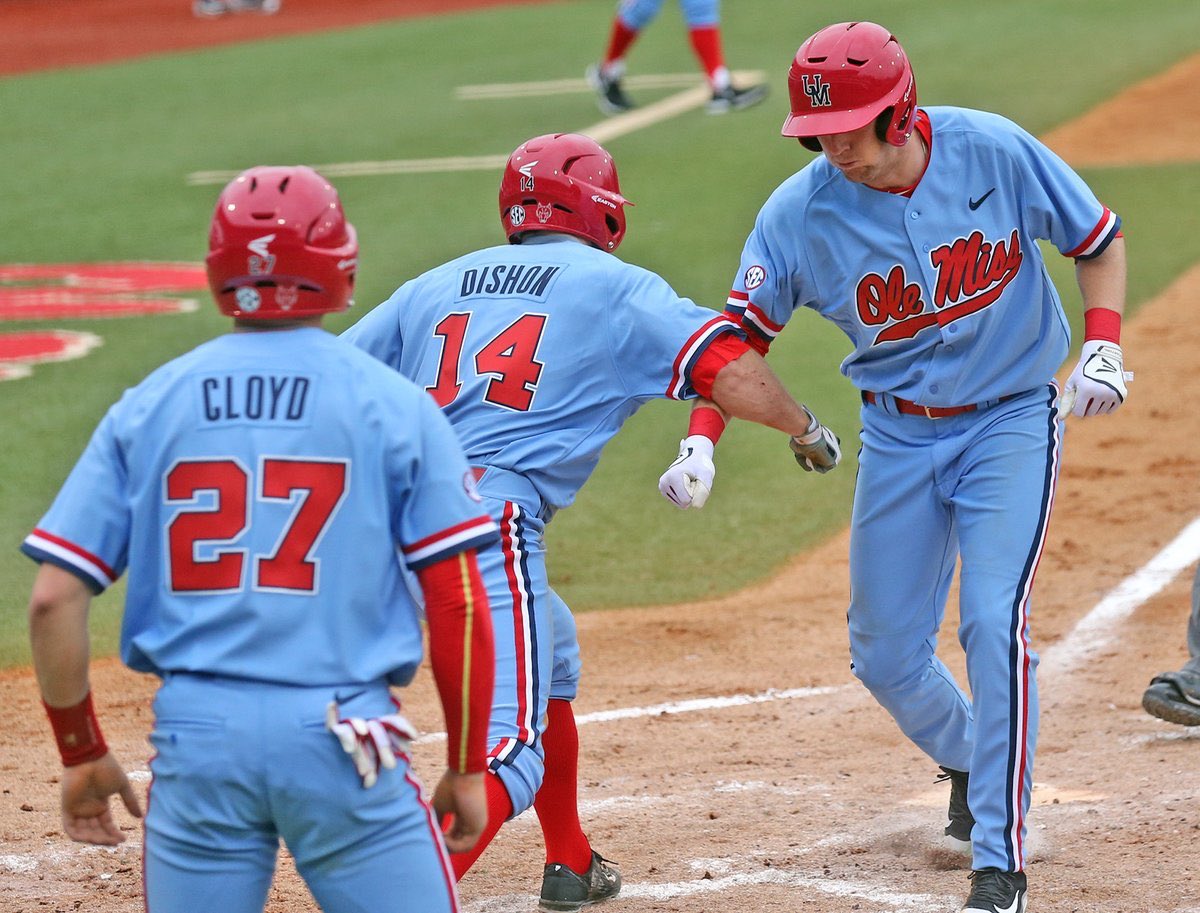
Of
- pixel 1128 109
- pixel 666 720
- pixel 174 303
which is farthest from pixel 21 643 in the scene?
pixel 1128 109

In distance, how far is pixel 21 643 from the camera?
651 centimetres

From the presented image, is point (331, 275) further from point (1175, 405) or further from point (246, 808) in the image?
point (1175, 405)

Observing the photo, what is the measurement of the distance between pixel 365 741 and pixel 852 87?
210 cm

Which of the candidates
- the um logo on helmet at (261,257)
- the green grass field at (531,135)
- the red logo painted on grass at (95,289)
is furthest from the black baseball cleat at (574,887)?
the red logo painted on grass at (95,289)

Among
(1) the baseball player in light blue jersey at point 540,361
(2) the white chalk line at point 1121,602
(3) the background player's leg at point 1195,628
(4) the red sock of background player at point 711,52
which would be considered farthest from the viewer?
(4) the red sock of background player at point 711,52

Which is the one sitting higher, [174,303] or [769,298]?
[769,298]

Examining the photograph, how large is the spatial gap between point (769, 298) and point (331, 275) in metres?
1.74

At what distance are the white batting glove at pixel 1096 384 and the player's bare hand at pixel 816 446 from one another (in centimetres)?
58

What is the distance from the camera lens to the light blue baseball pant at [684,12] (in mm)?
16188

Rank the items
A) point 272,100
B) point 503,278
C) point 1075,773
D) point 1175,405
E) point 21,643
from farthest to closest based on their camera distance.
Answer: point 272,100 → point 1175,405 → point 21,643 → point 1075,773 → point 503,278

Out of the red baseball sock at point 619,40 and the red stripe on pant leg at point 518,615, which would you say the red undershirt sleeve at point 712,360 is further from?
the red baseball sock at point 619,40

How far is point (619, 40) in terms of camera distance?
55.5 ft

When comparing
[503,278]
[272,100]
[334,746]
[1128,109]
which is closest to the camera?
[334,746]

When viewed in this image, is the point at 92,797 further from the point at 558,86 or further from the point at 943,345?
the point at 558,86
